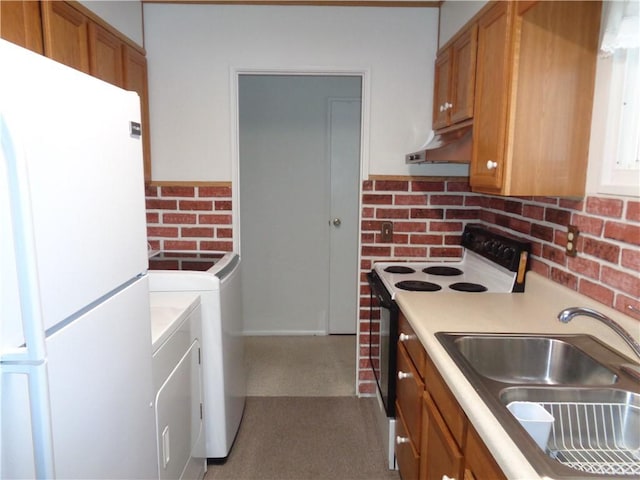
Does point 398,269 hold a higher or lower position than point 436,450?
higher

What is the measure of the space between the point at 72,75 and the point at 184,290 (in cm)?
130

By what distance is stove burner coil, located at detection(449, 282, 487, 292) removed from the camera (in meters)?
2.22

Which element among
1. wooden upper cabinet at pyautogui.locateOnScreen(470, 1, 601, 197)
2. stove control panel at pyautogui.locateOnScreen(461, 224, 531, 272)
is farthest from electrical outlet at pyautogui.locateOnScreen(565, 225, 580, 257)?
stove control panel at pyautogui.locateOnScreen(461, 224, 531, 272)

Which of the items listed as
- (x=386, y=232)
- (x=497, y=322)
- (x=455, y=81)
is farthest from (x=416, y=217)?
(x=497, y=322)

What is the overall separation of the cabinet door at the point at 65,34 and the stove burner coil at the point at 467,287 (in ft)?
6.33

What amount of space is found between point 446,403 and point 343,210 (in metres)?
2.60

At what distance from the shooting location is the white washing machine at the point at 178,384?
1.51 metres

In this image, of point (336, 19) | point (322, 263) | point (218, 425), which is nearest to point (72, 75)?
point (218, 425)

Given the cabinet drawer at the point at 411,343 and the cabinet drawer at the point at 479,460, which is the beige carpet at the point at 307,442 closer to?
the cabinet drawer at the point at 411,343

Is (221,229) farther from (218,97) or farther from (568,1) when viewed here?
(568,1)

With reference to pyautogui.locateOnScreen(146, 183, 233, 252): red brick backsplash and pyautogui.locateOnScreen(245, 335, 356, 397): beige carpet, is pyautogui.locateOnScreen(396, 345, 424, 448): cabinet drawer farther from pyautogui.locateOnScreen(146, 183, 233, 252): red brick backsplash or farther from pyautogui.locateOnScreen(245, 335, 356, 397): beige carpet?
pyautogui.locateOnScreen(146, 183, 233, 252): red brick backsplash

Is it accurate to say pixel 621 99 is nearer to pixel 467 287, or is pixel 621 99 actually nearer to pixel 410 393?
pixel 467 287

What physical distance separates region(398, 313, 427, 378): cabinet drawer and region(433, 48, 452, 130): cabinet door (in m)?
1.09

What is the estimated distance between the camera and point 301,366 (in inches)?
134
